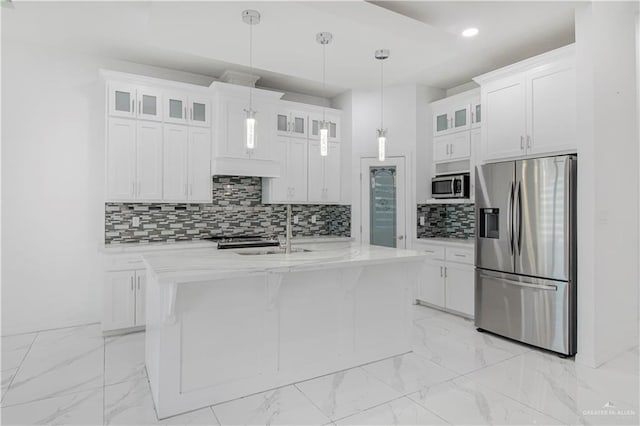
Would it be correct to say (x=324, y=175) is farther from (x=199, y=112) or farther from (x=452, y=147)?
(x=199, y=112)

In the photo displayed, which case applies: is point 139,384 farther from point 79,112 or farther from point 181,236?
point 79,112

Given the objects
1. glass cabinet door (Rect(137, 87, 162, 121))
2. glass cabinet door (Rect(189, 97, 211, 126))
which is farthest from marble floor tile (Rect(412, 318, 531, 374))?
glass cabinet door (Rect(137, 87, 162, 121))

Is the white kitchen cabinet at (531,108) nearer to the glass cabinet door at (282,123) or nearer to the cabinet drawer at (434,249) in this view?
the cabinet drawer at (434,249)

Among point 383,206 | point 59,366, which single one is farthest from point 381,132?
point 59,366

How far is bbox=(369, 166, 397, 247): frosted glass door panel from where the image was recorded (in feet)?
17.2

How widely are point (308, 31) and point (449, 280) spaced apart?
315cm

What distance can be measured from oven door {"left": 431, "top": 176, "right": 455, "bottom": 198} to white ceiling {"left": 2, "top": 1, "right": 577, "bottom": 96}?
1401mm

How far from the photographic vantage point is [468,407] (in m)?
2.47

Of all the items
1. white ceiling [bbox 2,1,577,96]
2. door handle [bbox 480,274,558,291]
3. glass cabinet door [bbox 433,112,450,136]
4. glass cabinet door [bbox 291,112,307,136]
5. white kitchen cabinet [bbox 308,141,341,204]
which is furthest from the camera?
white kitchen cabinet [bbox 308,141,341,204]

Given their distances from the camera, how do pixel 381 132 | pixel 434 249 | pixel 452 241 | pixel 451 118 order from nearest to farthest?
1. pixel 381 132
2. pixel 452 241
3. pixel 434 249
4. pixel 451 118

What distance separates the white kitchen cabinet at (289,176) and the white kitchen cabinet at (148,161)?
4.53 ft

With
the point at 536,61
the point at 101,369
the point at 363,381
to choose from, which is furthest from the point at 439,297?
the point at 101,369

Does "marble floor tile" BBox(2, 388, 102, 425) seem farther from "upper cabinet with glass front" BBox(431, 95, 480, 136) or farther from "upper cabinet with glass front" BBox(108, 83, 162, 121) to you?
"upper cabinet with glass front" BBox(431, 95, 480, 136)

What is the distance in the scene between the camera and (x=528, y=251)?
11.5 feet
